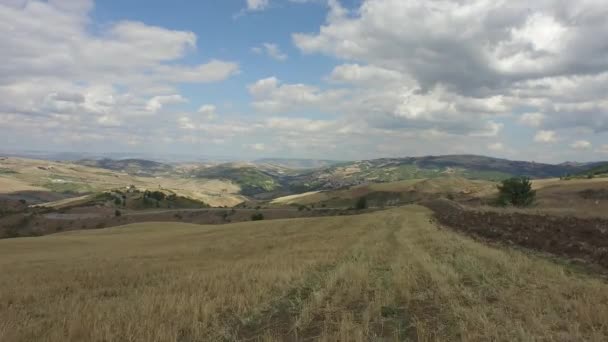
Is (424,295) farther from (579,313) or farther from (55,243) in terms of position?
(55,243)

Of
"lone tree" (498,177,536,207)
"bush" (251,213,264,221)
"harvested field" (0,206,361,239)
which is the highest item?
"lone tree" (498,177,536,207)

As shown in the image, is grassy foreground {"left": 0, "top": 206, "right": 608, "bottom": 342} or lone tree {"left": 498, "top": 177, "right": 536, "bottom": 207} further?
lone tree {"left": 498, "top": 177, "right": 536, "bottom": 207}

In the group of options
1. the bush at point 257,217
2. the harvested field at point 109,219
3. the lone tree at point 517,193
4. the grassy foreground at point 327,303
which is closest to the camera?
the grassy foreground at point 327,303

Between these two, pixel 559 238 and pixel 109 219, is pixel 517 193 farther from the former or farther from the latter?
pixel 109 219

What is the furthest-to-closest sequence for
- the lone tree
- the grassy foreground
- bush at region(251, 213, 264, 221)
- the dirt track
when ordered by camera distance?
1. bush at region(251, 213, 264, 221)
2. the lone tree
3. the dirt track
4. the grassy foreground

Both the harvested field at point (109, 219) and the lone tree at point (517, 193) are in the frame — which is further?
the harvested field at point (109, 219)

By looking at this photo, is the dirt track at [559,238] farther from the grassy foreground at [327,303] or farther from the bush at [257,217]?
the bush at [257,217]

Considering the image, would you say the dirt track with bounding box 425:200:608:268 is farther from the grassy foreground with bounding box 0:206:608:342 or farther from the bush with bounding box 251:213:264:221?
the bush with bounding box 251:213:264:221

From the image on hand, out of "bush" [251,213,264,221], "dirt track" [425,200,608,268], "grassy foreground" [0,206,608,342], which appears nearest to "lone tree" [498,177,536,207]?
"dirt track" [425,200,608,268]

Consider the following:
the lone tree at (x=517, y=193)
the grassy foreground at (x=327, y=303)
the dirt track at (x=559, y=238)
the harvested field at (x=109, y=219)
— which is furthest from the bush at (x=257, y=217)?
the grassy foreground at (x=327, y=303)

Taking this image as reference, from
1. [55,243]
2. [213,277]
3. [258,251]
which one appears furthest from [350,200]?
[213,277]

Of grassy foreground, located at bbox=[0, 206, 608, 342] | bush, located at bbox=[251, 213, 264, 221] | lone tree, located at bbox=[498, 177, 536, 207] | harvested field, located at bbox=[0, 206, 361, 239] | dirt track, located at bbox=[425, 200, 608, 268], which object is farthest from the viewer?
harvested field, located at bbox=[0, 206, 361, 239]

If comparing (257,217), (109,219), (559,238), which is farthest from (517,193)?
(109,219)

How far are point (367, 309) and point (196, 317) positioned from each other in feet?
14.3
